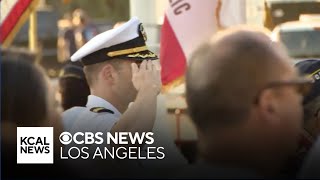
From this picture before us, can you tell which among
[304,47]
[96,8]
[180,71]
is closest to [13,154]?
[180,71]

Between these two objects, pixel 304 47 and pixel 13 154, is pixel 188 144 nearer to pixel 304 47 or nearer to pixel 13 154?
pixel 13 154

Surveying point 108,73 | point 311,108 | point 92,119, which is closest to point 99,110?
point 92,119

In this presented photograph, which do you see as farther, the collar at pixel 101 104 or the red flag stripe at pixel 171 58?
the red flag stripe at pixel 171 58

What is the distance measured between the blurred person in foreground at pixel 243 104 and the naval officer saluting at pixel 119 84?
81 cm

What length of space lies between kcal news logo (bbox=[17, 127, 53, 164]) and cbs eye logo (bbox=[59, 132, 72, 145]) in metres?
0.04

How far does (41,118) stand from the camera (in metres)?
1.77

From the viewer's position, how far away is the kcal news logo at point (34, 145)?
1.87 metres

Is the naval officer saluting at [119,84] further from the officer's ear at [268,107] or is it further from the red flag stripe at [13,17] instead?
the officer's ear at [268,107]

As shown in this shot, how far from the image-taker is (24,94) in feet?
5.81

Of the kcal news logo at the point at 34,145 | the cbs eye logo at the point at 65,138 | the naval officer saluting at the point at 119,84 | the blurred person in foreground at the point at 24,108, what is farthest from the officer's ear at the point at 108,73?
the blurred person in foreground at the point at 24,108

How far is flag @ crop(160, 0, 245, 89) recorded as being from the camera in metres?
3.43

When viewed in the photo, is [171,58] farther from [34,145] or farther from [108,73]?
[34,145]

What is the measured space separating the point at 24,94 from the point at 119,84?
0.75 metres

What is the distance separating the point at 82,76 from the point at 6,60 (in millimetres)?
1158
